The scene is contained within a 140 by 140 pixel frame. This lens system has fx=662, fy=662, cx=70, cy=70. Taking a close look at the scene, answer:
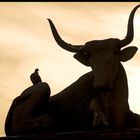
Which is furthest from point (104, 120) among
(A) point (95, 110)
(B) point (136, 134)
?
(B) point (136, 134)

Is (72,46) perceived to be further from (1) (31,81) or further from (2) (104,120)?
(2) (104,120)

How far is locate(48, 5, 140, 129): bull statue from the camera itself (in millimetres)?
11219

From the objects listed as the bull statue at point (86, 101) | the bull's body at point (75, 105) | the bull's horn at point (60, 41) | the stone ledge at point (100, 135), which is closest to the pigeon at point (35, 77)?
the bull statue at point (86, 101)

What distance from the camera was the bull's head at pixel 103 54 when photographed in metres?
11.3

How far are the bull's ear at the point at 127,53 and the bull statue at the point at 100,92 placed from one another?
19mm

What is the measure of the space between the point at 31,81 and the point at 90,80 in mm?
1204

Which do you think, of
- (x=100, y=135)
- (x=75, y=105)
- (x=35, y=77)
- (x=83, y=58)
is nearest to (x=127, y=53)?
(x=83, y=58)

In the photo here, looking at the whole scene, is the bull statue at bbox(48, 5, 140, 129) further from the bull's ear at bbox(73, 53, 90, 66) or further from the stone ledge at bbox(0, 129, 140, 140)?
the stone ledge at bbox(0, 129, 140, 140)

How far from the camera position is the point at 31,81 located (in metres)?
12.2

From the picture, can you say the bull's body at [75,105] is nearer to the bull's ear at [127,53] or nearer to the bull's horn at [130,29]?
the bull's ear at [127,53]

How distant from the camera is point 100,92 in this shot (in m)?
11.3

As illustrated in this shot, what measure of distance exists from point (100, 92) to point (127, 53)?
1525mm

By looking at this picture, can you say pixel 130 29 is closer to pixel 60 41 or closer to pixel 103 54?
pixel 103 54

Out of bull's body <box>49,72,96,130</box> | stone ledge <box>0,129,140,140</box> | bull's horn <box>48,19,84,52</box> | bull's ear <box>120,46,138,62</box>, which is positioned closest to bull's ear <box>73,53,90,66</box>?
bull's horn <box>48,19,84,52</box>
